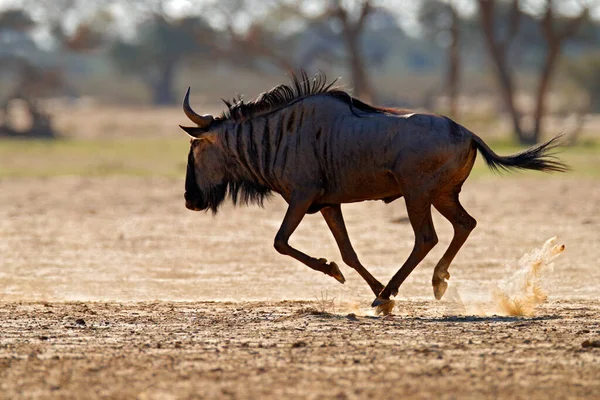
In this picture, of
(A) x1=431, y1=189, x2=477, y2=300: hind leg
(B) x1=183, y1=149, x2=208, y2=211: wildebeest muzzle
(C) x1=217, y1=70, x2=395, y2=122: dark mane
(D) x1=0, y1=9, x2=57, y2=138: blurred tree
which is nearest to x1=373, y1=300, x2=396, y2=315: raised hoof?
(A) x1=431, y1=189, x2=477, y2=300: hind leg

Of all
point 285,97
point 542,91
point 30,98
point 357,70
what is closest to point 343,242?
point 285,97

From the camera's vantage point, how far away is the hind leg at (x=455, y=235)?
7.95 meters

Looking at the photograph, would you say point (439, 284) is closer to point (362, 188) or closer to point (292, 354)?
point (362, 188)

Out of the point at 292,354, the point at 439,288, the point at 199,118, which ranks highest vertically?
the point at 199,118

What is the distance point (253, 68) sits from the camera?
4269 cm

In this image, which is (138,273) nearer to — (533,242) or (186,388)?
(533,242)

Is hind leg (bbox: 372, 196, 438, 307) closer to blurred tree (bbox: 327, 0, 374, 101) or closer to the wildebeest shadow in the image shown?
the wildebeest shadow

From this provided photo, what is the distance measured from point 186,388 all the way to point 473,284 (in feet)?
14.1

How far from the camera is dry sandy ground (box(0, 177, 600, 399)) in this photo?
5348 mm

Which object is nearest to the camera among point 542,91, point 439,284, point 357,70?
point 439,284

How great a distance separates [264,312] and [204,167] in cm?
133

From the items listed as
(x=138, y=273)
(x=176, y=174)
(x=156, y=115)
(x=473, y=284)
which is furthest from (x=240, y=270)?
(x=156, y=115)

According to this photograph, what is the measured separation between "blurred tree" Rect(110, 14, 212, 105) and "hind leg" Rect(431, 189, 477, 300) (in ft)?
183

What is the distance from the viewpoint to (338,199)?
7906mm
